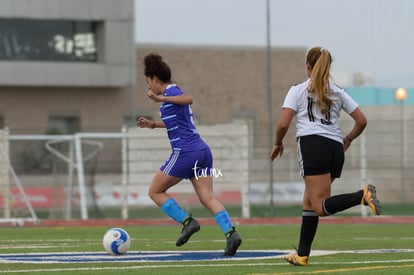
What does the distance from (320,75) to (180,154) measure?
7.23 ft

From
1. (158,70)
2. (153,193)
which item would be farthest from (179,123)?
(153,193)

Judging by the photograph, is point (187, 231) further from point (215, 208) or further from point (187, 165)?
point (187, 165)

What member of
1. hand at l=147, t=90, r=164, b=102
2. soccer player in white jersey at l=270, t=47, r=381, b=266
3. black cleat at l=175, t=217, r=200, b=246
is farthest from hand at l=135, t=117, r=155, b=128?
soccer player in white jersey at l=270, t=47, r=381, b=266

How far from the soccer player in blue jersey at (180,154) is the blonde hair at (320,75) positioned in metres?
1.83

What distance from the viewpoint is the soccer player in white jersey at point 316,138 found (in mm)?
9484

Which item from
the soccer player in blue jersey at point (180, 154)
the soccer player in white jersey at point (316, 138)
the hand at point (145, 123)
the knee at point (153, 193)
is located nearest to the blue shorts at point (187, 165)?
the soccer player in blue jersey at point (180, 154)

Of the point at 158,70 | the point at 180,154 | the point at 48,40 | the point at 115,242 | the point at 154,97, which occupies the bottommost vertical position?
the point at 115,242

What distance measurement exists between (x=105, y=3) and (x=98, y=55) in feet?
8.56

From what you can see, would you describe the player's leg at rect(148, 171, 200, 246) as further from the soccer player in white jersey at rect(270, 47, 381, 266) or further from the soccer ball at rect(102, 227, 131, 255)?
the soccer player in white jersey at rect(270, 47, 381, 266)

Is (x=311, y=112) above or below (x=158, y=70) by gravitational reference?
below

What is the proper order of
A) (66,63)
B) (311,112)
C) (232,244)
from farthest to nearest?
(66,63) → (232,244) → (311,112)

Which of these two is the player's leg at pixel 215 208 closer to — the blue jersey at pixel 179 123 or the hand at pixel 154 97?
the blue jersey at pixel 179 123

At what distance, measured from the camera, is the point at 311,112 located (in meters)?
9.62

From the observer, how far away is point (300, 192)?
27406 millimetres
